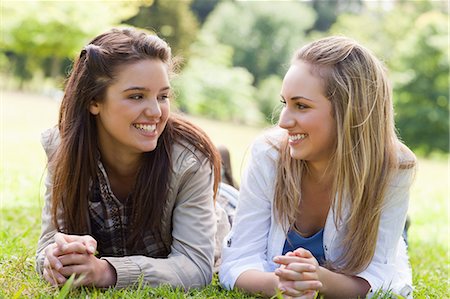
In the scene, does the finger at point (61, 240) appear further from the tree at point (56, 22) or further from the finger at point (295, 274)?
the tree at point (56, 22)

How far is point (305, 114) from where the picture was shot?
2.94 metres

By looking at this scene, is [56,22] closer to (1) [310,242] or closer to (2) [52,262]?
(1) [310,242]

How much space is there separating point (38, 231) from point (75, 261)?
205cm

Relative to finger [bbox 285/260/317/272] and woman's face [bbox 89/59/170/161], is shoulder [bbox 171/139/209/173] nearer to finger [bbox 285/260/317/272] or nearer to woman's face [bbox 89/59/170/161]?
woman's face [bbox 89/59/170/161]

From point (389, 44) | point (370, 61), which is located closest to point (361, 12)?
point (389, 44)

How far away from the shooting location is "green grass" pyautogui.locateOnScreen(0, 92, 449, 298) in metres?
2.80

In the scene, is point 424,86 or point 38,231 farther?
point 424,86

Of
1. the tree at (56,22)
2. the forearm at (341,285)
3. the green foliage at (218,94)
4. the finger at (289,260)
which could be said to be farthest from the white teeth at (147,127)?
the green foliage at (218,94)

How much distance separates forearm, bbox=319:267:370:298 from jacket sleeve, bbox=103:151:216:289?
1.85ft

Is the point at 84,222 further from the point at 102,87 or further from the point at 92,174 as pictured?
the point at 102,87

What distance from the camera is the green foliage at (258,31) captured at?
28.6m

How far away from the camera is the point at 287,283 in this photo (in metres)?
2.68

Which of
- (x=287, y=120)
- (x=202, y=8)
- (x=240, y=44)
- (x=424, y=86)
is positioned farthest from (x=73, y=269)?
(x=202, y=8)

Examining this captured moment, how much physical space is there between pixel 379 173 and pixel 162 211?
0.99 metres
